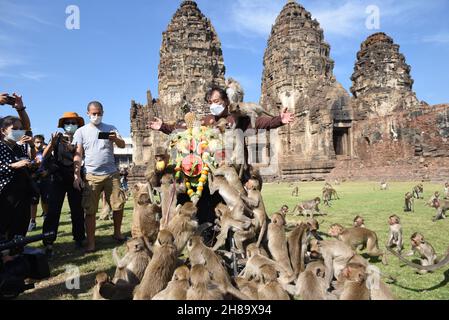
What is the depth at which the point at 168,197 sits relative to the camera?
5133 millimetres

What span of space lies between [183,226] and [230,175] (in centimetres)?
126

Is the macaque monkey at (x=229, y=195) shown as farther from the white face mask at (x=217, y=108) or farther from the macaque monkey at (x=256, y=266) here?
the white face mask at (x=217, y=108)

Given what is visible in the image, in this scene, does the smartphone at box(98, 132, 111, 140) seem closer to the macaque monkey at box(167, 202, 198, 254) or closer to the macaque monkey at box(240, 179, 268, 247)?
the macaque monkey at box(167, 202, 198, 254)

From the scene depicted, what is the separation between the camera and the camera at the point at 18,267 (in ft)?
12.1

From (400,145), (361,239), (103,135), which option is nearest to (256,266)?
(361,239)

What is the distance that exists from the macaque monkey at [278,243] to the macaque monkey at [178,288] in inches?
55.2

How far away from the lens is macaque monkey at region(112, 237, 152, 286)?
377 centimetres

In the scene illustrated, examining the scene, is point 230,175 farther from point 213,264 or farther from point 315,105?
point 315,105

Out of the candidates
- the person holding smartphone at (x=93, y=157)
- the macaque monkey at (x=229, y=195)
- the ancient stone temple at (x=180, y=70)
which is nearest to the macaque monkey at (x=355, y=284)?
the macaque monkey at (x=229, y=195)

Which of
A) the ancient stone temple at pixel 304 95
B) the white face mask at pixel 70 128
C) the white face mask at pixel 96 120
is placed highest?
the ancient stone temple at pixel 304 95

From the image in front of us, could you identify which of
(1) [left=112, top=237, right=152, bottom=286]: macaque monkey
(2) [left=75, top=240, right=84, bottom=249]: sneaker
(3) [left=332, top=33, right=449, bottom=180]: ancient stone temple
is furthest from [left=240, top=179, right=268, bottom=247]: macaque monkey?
(3) [left=332, top=33, right=449, bottom=180]: ancient stone temple
